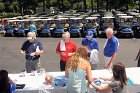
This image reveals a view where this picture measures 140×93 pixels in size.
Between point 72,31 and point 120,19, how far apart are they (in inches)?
177

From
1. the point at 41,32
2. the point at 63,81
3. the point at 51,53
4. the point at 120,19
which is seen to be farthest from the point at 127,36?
the point at 63,81

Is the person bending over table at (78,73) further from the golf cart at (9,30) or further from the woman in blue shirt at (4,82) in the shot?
the golf cart at (9,30)

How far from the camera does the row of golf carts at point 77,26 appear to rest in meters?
25.6

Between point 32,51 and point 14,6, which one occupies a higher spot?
point 32,51

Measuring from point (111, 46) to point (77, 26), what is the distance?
17.9 metres

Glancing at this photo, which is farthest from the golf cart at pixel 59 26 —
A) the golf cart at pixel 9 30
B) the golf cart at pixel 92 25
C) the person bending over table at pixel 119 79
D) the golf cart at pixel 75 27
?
the person bending over table at pixel 119 79

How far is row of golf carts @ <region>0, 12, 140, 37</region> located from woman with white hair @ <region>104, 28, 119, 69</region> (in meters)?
16.5

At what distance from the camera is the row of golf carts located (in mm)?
25625

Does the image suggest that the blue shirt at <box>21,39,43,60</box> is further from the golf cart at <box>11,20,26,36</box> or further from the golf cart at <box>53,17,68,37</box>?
the golf cart at <box>11,20,26,36</box>

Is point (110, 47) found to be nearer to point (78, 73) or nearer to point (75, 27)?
point (78, 73)

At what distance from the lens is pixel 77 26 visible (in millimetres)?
26438

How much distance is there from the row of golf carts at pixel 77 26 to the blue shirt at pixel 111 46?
1646cm

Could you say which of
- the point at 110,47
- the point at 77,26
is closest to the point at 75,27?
the point at 77,26

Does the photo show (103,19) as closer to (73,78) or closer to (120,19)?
(120,19)
